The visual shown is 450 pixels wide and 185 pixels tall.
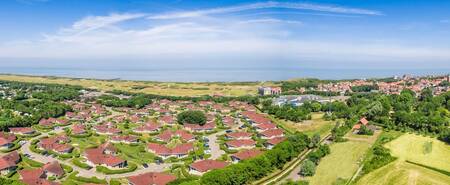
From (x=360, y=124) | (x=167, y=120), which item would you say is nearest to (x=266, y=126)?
(x=360, y=124)

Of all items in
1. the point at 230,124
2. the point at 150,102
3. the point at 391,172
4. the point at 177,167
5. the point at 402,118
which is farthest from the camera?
the point at 150,102

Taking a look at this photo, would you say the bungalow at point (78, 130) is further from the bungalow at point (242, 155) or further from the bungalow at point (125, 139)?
the bungalow at point (242, 155)

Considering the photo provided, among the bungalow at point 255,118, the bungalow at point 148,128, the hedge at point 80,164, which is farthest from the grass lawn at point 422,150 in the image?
the bungalow at point 148,128

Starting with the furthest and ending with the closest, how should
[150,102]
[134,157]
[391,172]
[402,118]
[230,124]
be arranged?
[150,102], [230,124], [402,118], [134,157], [391,172]

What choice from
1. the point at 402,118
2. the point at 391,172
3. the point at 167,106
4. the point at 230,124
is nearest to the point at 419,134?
the point at 402,118

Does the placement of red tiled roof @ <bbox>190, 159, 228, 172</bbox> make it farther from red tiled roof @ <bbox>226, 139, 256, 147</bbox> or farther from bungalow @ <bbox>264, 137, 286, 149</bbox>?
bungalow @ <bbox>264, 137, 286, 149</bbox>

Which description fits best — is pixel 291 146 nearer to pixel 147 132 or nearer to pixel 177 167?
pixel 177 167

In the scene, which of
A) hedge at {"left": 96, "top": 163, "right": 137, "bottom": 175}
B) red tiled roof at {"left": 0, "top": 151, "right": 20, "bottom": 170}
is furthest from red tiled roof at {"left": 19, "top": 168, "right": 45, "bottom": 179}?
hedge at {"left": 96, "top": 163, "right": 137, "bottom": 175}
